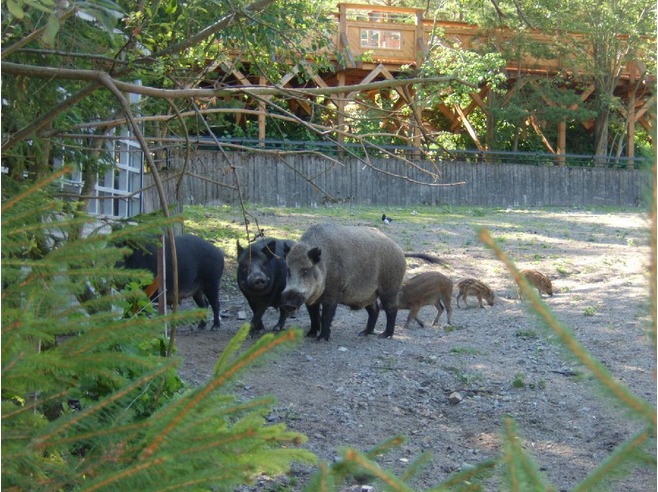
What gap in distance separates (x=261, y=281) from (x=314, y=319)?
0.79 m

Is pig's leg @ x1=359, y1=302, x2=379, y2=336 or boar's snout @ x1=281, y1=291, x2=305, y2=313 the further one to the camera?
pig's leg @ x1=359, y1=302, x2=379, y2=336

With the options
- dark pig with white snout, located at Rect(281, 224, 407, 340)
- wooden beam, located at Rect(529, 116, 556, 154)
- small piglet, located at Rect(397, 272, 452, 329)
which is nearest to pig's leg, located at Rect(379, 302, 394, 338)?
dark pig with white snout, located at Rect(281, 224, 407, 340)

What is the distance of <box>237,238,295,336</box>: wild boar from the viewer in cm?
960

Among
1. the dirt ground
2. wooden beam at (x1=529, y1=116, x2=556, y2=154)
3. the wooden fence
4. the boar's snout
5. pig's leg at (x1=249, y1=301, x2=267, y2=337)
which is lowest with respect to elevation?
the dirt ground

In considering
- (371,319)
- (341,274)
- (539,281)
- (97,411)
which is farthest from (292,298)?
(97,411)

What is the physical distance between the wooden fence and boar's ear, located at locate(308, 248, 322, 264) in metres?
11.6

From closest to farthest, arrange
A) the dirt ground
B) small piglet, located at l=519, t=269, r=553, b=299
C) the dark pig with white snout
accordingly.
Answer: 1. the dirt ground
2. the dark pig with white snout
3. small piglet, located at l=519, t=269, r=553, b=299

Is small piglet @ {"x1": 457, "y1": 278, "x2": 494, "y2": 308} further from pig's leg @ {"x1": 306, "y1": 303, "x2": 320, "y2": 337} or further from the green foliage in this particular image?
the green foliage

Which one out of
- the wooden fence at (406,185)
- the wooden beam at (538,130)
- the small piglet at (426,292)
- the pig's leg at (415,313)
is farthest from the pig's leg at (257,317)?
the wooden beam at (538,130)

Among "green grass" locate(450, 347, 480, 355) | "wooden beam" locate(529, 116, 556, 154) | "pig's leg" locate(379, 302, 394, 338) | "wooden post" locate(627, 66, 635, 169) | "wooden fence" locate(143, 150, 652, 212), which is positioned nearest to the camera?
"green grass" locate(450, 347, 480, 355)

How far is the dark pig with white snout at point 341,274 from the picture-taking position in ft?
30.4

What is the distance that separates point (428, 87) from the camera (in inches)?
242

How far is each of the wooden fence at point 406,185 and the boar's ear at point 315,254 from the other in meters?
11.6

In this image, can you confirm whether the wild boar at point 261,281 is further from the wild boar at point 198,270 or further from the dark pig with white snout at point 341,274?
the wild boar at point 198,270
